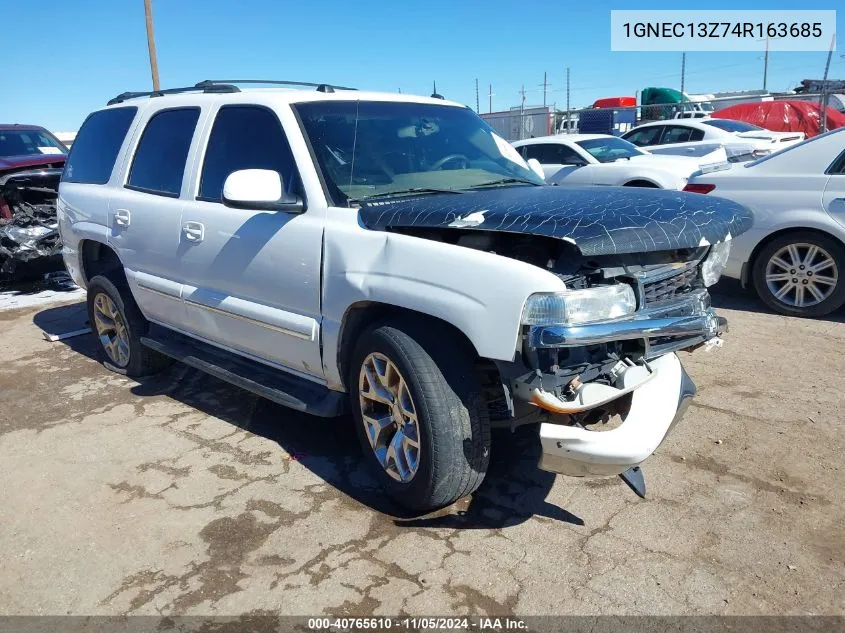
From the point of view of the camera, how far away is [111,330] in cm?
538

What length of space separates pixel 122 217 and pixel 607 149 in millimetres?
8177

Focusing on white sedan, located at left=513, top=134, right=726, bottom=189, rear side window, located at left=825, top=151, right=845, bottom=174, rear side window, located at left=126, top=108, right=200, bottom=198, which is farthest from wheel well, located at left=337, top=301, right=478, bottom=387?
white sedan, located at left=513, top=134, right=726, bottom=189

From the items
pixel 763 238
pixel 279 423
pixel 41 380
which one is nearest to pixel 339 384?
Answer: pixel 279 423

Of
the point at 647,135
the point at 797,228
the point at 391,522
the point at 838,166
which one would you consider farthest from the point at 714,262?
the point at 647,135

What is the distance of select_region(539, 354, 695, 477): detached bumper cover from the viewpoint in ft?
8.72

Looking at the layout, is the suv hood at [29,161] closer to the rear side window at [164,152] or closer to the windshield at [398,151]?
the rear side window at [164,152]

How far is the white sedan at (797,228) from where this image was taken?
226 inches

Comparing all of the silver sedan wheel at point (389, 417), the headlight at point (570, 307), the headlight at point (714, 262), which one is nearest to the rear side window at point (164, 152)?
the silver sedan wheel at point (389, 417)

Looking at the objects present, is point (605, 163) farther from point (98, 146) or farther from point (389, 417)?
point (389, 417)

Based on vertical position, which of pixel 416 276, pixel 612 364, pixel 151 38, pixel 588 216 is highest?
pixel 151 38

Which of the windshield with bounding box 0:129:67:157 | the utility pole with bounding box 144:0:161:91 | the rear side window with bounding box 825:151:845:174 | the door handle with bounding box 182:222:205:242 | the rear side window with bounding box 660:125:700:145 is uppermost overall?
the utility pole with bounding box 144:0:161:91

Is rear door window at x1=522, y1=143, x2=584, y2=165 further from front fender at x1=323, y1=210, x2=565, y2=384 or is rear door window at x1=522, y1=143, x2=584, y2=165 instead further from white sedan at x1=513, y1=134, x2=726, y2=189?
front fender at x1=323, y1=210, x2=565, y2=384

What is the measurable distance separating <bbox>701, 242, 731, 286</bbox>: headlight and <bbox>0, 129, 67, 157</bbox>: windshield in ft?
31.3

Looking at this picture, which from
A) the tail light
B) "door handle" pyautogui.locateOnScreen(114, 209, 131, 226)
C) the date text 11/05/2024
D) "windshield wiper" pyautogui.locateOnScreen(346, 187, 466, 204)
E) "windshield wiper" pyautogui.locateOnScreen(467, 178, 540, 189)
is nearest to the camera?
the date text 11/05/2024
